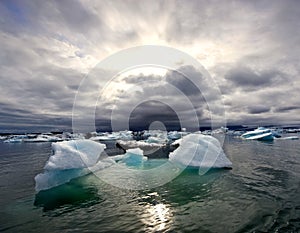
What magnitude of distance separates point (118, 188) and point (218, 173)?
8.42 m

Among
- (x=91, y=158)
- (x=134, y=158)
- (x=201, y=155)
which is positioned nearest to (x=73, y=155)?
(x=91, y=158)

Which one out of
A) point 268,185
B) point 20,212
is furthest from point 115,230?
point 268,185

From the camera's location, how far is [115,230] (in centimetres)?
759

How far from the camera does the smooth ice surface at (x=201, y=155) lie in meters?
17.9

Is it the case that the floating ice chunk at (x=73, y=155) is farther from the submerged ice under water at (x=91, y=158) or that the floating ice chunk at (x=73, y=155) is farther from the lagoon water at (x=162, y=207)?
the lagoon water at (x=162, y=207)

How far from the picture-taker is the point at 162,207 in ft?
31.7

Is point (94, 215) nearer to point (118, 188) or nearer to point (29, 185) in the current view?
point (118, 188)

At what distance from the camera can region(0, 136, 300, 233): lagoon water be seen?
308 inches

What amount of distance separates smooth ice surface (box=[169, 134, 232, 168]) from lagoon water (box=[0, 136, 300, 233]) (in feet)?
9.97

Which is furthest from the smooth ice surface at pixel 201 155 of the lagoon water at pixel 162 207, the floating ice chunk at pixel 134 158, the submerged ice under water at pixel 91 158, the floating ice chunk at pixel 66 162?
the floating ice chunk at pixel 66 162

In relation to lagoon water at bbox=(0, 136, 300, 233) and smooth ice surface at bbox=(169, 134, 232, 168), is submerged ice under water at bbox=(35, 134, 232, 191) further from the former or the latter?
lagoon water at bbox=(0, 136, 300, 233)

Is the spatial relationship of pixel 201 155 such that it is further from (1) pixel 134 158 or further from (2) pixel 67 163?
(2) pixel 67 163

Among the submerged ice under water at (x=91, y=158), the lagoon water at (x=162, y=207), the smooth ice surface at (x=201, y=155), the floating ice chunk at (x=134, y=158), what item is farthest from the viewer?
the floating ice chunk at (x=134, y=158)

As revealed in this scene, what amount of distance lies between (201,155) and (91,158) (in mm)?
9520
